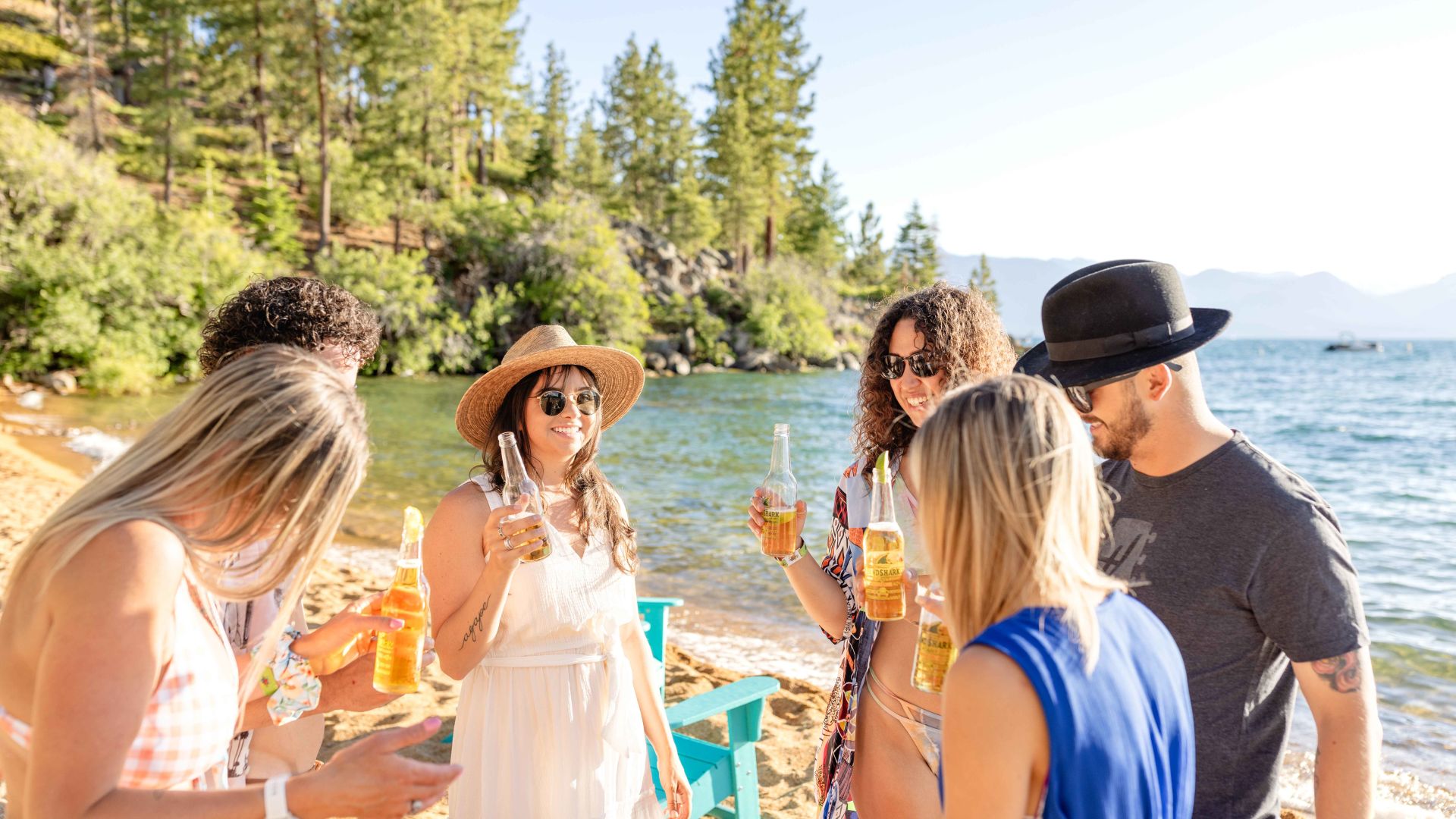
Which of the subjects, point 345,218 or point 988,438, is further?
point 345,218

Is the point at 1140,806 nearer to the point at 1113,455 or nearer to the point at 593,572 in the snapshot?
the point at 1113,455

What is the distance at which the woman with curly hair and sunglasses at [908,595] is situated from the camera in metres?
2.52

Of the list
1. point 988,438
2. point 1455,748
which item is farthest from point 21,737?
point 1455,748

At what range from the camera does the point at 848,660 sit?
8.83 ft

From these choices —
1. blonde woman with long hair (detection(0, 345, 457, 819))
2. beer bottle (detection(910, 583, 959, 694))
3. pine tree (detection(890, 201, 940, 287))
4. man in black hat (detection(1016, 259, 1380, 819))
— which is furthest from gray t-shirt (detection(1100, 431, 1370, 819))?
pine tree (detection(890, 201, 940, 287))

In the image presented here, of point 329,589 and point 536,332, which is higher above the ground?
point 536,332

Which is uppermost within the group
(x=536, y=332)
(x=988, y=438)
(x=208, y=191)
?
(x=208, y=191)

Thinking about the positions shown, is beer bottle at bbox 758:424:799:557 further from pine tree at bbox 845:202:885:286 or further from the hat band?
pine tree at bbox 845:202:885:286

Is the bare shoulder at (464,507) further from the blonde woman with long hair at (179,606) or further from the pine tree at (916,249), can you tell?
the pine tree at (916,249)

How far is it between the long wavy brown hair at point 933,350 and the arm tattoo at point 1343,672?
1175mm

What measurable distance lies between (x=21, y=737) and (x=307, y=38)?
127 ft

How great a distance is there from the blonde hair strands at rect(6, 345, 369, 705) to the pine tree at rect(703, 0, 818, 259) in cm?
5128

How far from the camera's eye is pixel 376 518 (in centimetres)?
1112

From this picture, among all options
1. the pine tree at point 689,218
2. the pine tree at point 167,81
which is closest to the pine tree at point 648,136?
the pine tree at point 689,218
